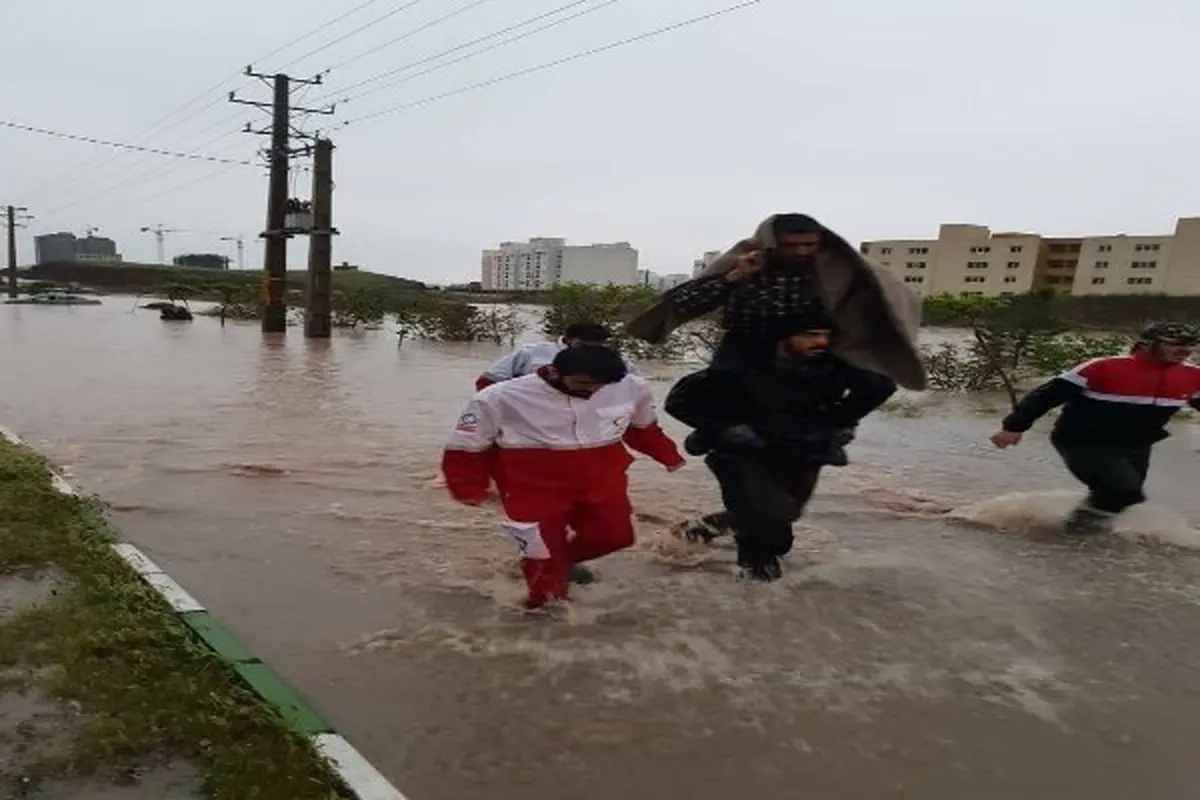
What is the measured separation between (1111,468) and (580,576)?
11.0ft

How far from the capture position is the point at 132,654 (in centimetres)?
343

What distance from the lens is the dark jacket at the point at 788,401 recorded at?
4758 millimetres

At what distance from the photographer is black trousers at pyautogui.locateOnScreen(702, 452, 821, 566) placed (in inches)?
187

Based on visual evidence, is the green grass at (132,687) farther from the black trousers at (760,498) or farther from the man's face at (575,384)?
the black trousers at (760,498)

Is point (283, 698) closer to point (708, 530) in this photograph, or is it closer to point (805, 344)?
point (805, 344)

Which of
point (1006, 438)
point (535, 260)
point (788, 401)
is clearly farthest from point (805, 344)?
point (535, 260)

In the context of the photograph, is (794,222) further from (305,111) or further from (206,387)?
(305,111)

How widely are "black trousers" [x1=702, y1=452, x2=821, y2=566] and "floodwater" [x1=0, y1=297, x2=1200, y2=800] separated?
0.66ft

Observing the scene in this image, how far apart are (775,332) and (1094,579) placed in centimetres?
218

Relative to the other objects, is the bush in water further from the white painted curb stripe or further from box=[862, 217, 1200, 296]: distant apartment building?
box=[862, 217, 1200, 296]: distant apartment building

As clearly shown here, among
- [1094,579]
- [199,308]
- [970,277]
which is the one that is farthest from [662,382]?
[199,308]

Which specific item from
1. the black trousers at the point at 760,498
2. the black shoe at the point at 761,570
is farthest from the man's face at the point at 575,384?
the black shoe at the point at 761,570

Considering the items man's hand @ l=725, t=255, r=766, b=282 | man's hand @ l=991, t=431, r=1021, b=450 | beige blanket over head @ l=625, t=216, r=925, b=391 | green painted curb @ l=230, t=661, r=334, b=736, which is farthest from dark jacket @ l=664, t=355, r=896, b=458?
green painted curb @ l=230, t=661, r=334, b=736

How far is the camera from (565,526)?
4379mm
